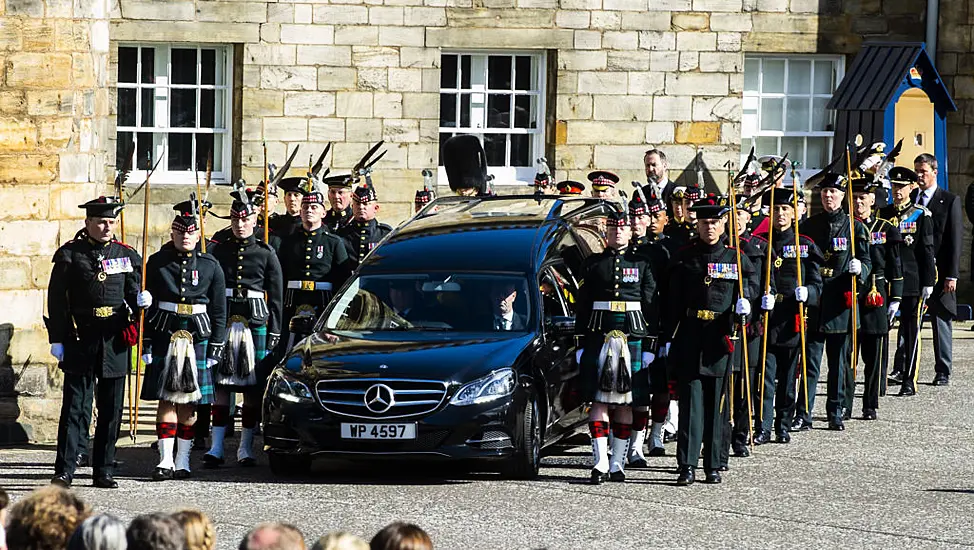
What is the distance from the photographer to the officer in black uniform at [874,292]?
572 inches

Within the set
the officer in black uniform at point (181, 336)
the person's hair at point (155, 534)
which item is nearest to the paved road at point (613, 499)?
the officer in black uniform at point (181, 336)

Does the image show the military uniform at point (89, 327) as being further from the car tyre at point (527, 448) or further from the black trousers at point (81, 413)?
the car tyre at point (527, 448)

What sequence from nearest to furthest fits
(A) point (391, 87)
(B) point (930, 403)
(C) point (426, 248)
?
(C) point (426, 248)
(B) point (930, 403)
(A) point (391, 87)

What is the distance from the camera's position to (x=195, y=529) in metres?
5.52

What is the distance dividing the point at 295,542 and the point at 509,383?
6.14 meters

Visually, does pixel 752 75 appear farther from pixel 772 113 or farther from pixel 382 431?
pixel 382 431

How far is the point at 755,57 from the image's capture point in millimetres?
21578

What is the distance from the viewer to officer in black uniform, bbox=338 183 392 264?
14.3 metres

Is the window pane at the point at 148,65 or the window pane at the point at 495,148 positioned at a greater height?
the window pane at the point at 148,65

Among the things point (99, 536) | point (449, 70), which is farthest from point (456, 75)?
point (99, 536)

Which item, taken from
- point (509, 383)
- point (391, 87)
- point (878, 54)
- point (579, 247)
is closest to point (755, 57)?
point (878, 54)

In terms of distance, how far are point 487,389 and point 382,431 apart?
686 mm

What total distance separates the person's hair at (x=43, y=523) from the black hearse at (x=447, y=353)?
5774 mm

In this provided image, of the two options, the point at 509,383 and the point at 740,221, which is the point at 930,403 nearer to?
the point at 740,221
